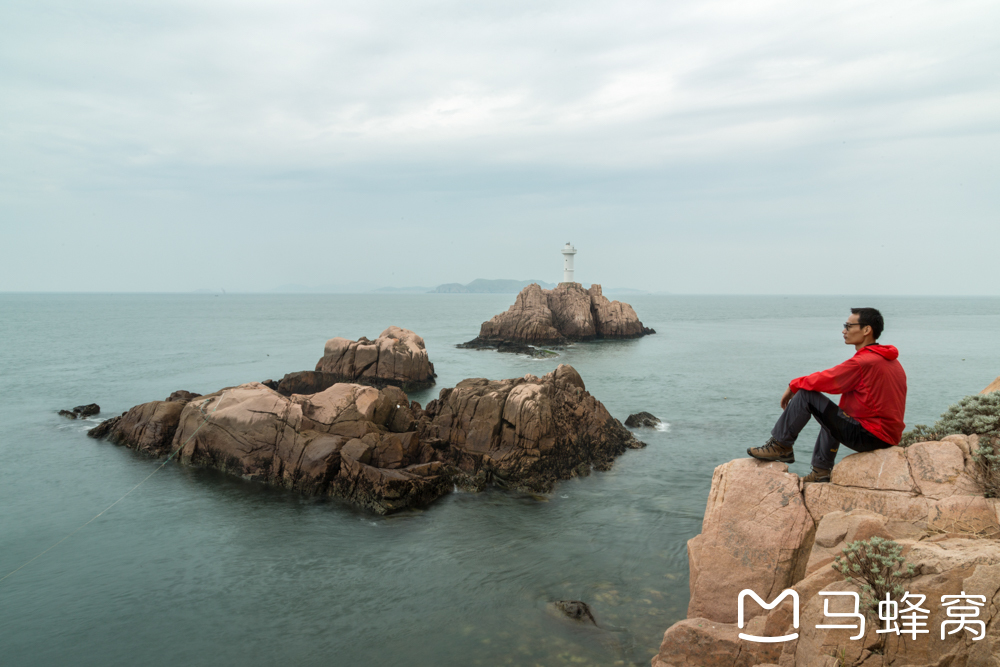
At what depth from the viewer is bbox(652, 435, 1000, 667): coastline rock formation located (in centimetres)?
548

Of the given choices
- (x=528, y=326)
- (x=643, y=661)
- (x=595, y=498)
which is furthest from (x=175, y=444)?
(x=528, y=326)

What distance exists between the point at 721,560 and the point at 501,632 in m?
5.10

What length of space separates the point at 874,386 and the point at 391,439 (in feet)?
47.4

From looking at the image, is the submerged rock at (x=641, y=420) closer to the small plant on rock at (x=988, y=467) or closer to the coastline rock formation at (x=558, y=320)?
the small plant on rock at (x=988, y=467)

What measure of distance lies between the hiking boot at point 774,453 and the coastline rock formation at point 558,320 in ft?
174

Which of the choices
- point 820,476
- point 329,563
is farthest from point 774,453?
point 329,563

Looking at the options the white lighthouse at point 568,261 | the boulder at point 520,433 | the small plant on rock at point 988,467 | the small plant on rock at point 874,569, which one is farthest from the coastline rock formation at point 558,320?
the small plant on rock at point 874,569

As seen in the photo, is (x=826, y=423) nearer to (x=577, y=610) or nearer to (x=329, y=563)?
(x=577, y=610)

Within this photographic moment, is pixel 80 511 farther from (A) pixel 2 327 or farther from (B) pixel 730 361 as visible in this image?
(A) pixel 2 327

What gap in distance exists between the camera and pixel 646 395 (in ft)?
117

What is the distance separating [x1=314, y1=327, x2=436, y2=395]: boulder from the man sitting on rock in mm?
30795

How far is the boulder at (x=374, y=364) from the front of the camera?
35.8 meters

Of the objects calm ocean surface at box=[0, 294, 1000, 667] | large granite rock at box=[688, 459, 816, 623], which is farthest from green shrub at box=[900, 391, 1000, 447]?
calm ocean surface at box=[0, 294, 1000, 667]

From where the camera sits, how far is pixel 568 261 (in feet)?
284
